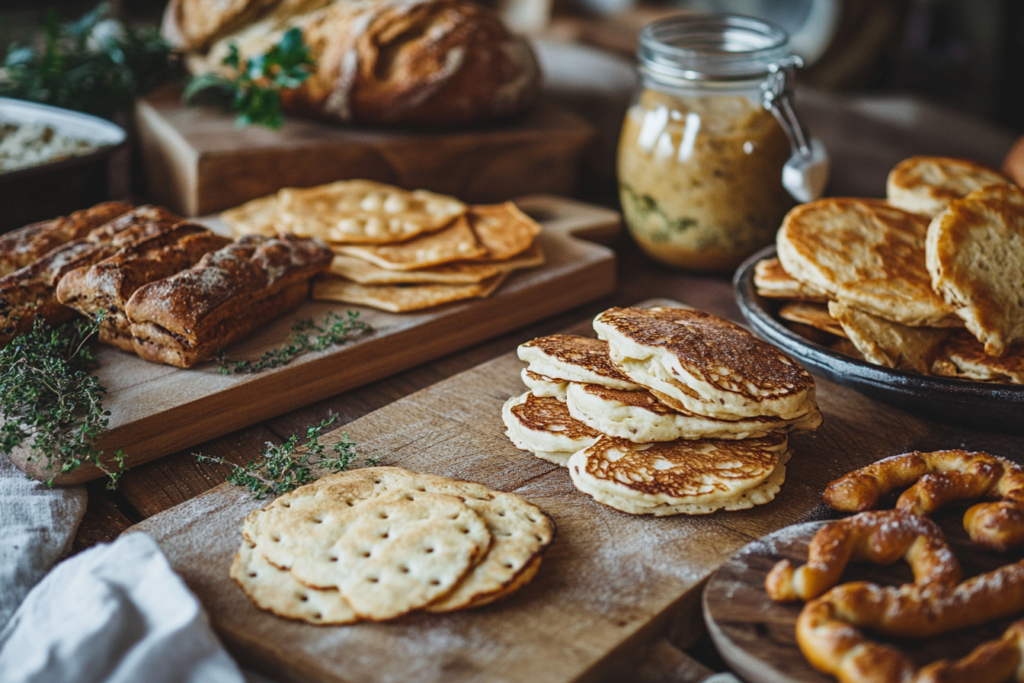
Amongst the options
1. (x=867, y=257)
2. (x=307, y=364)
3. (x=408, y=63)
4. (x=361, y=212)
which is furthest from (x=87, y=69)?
(x=867, y=257)

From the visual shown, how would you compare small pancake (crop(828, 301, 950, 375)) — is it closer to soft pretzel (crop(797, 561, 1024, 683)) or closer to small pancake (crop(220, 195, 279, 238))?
soft pretzel (crop(797, 561, 1024, 683))

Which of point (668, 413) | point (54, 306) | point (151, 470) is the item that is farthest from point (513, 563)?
point (54, 306)

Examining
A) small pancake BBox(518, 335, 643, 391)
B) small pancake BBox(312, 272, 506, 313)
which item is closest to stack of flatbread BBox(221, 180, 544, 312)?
small pancake BBox(312, 272, 506, 313)

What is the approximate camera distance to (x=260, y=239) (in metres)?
2.12

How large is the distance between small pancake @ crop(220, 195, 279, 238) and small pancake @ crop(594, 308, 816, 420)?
110cm

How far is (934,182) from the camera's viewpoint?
225cm

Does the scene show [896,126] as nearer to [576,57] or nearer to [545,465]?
[576,57]

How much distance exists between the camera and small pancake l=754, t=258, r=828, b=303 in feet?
6.25

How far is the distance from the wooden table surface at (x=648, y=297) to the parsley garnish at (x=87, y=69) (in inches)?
68.0

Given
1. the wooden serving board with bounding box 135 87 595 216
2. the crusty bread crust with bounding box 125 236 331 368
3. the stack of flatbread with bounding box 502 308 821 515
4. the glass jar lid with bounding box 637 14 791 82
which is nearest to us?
the stack of flatbread with bounding box 502 308 821 515

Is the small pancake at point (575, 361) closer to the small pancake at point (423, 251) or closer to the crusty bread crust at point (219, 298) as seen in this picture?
the small pancake at point (423, 251)

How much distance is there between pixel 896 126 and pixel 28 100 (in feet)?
11.5

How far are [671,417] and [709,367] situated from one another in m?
0.12

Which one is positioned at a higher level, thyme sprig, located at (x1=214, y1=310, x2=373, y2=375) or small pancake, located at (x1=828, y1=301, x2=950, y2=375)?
small pancake, located at (x1=828, y1=301, x2=950, y2=375)
